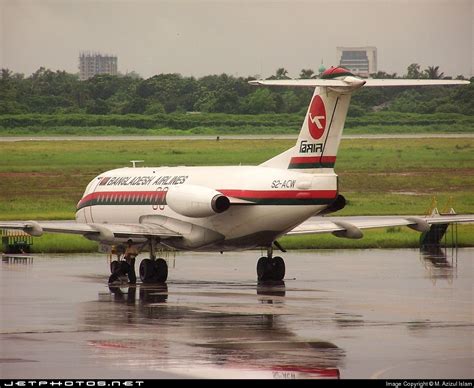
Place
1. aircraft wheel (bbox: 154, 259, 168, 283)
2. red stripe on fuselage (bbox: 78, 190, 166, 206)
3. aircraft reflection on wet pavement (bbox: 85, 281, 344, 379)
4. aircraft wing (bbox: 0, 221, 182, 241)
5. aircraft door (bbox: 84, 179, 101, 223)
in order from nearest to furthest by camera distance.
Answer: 1. aircraft reflection on wet pavement (bbox: 85, 281, 344, 379)
2. aircraft wing (bbox: 0, 221, 182, 241)
3. aircraft wheel (bbox: 154, 259, 168, 283)
4. red stripe on fuselage (bbox: 78, 190, 166, 206)
5. aircraft door (bbox: 84, 179, 101, 223)

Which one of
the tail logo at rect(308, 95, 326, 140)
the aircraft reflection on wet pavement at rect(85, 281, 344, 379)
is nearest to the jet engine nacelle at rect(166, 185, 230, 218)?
the tail logo at rect(308, 95, 326, 140)

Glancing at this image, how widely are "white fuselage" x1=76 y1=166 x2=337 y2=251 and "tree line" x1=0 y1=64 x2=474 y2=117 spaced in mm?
46726

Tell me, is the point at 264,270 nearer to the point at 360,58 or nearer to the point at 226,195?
the point at 226,195

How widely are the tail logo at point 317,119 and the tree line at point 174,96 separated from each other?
5150cm

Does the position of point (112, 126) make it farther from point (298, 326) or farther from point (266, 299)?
point (298, 326)

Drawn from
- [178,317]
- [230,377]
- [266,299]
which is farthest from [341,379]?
[266,299]

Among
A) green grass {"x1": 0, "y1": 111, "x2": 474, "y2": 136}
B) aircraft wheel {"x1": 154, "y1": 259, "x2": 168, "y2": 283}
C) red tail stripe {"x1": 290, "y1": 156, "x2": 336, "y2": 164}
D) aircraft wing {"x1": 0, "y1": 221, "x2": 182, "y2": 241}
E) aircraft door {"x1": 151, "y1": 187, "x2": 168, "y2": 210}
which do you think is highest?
green grass {"x1": 0, "y1": 111, "x2": 474, "y2": 136}

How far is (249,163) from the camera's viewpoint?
248 feet

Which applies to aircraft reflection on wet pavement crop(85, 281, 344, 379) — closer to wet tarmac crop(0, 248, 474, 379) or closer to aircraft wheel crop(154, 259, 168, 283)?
wet tarmac crop(0, 248, 474, 379)

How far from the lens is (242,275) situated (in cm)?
3806

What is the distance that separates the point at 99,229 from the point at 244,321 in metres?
11.2

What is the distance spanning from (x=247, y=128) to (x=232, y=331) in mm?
63458

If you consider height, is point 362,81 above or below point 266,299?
above

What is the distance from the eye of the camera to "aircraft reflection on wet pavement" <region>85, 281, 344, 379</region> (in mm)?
19234
